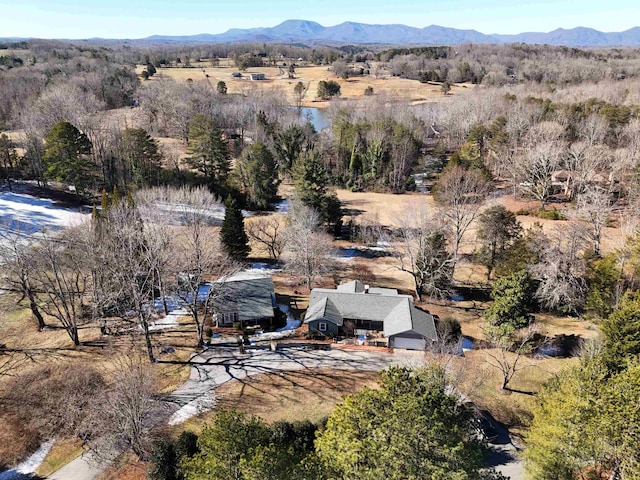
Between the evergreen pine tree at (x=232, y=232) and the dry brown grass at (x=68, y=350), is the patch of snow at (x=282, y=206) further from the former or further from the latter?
the dry brown grass at (x=68, y=350)

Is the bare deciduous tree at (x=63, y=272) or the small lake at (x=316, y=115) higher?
the small lake at (x=316, y=115)

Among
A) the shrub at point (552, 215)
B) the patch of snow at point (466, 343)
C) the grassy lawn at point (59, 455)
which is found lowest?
the patch of snow at point (466, 343)

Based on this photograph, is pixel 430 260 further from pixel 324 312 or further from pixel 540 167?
pixel 540 167

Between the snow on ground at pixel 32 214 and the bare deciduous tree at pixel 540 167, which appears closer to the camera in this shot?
the snow on ground at pixel 32 214

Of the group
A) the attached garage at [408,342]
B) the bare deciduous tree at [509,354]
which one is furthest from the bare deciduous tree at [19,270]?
the bare deciduous tree at [509,354]

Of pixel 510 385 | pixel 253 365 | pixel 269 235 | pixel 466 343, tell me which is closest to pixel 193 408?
pixel 253 365

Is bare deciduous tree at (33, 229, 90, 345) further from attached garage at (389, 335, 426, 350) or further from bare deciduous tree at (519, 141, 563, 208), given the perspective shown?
bare deciduous tree at (519, 141, 563, 208)

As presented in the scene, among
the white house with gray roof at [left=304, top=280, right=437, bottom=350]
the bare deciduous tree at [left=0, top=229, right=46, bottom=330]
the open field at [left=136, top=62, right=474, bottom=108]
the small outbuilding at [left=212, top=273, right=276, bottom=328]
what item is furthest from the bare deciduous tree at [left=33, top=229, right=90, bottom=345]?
the open field at [left=136, top=62, right=474, bottom=108]
